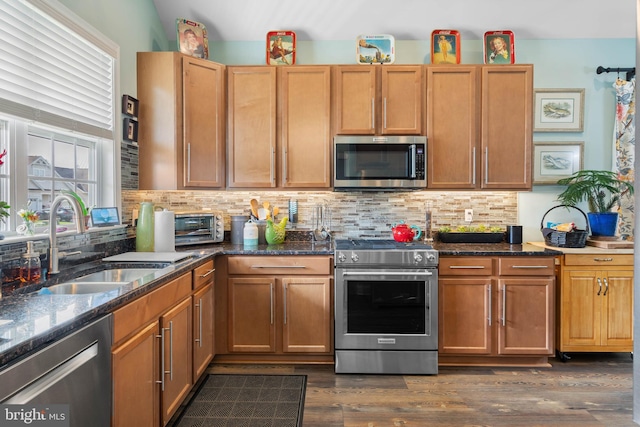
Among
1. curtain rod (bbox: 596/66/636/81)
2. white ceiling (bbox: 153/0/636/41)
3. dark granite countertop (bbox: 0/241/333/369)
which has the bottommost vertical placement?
dark granite countertop (bbox: 0/241/333/369)

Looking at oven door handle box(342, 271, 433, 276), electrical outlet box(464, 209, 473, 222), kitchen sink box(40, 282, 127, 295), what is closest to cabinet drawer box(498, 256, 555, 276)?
oven door handle box(342, 271, 433, 276)

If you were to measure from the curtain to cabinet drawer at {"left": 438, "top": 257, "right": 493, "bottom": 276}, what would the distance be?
139cm

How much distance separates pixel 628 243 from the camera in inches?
117

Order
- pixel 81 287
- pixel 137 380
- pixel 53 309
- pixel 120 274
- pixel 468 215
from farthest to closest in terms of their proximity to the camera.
→ pixel 468 215
pixel 120 274
pixel 81 287
pixel 137 380
pixel 53 309

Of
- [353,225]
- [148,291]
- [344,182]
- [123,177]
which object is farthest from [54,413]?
[353,225]

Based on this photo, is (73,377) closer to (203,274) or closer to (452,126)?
(203,274)

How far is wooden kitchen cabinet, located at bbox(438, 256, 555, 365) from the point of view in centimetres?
290

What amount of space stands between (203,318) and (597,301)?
2.85 m

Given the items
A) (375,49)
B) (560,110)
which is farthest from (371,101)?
(560,110)

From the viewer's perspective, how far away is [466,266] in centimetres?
290

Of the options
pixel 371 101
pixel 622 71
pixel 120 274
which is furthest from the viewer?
pixel 622 71

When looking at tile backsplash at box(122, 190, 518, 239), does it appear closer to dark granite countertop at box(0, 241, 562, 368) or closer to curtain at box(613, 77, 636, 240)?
curtain at box(613, 77, 636, 240)

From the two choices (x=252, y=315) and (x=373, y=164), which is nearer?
(x=252, y=315)

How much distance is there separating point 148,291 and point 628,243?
330 centimetres
